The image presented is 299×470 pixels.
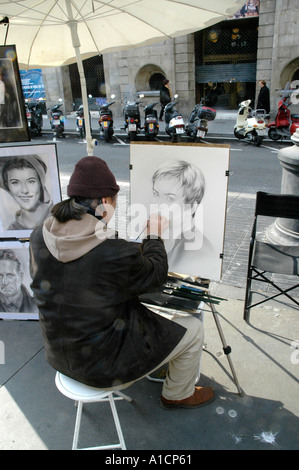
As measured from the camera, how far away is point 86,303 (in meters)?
1.74

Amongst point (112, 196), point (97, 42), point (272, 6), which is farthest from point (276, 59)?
point (112, 196)

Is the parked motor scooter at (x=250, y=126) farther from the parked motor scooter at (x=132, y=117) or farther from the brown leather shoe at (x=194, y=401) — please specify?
the brown leather shoe at (x=194, y=401)

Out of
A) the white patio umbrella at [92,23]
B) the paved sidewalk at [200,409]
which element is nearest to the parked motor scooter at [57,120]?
the white patio umbrella at [92,23]

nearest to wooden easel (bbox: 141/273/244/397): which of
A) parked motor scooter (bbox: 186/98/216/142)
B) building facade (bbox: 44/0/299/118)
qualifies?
parked motor scooter (bbox: 186/98/216/142)

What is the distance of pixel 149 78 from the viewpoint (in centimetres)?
1493

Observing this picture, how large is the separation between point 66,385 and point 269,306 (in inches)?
81.0

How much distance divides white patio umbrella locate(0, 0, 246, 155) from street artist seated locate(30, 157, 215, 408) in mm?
1355

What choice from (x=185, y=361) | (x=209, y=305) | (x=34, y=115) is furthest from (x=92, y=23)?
(x=34, y=115)

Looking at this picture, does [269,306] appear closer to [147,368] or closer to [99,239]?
[147,368]

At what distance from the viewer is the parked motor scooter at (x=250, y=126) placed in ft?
30.5

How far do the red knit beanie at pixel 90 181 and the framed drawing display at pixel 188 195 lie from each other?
2.86 feet

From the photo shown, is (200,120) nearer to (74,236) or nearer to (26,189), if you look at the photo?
(26,189)

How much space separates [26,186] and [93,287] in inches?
60.1
